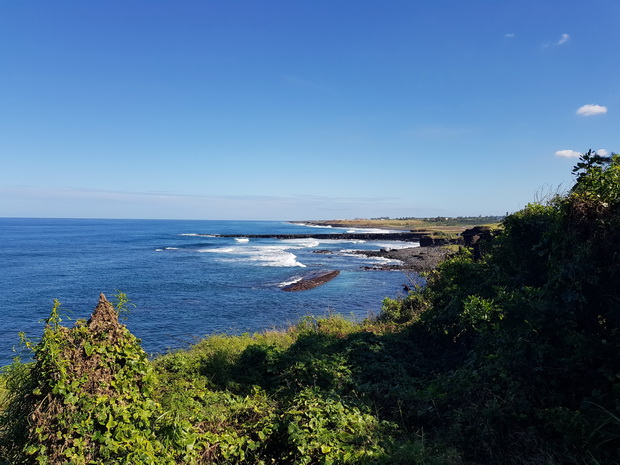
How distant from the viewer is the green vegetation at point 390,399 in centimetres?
546

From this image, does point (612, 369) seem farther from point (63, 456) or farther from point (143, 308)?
point (143, 308)

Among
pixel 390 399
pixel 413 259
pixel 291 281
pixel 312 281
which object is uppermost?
pixel 390 399

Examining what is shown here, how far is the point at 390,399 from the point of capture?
8281mm

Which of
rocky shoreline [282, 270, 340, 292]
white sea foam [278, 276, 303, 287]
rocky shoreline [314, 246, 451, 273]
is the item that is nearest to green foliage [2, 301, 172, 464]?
rocky shoreline [282, 270, 340, 292]

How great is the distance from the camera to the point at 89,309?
2703cm

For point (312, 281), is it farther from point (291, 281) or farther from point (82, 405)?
point (82, 405)

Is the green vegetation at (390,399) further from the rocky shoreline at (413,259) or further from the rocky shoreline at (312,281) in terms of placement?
the rocky shoreline at (413,259)

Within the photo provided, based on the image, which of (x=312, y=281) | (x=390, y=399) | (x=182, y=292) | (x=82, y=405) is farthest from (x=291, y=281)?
(x=82, y=405)

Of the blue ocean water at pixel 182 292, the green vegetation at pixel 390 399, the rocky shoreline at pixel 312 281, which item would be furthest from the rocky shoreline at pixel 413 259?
the green vegetation at pixel 390 399

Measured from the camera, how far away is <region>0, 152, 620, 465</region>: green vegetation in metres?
5.46

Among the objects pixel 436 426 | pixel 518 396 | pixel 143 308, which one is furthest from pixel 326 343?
pixel 143 308

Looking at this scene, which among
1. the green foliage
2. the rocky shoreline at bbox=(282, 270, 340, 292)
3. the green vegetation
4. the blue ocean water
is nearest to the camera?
the green foliage

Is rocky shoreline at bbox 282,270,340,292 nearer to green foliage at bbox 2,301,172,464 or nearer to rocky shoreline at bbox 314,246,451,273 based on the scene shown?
rocky shoreline at bbox 314,246,451,273

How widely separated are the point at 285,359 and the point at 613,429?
7236 millimetres
